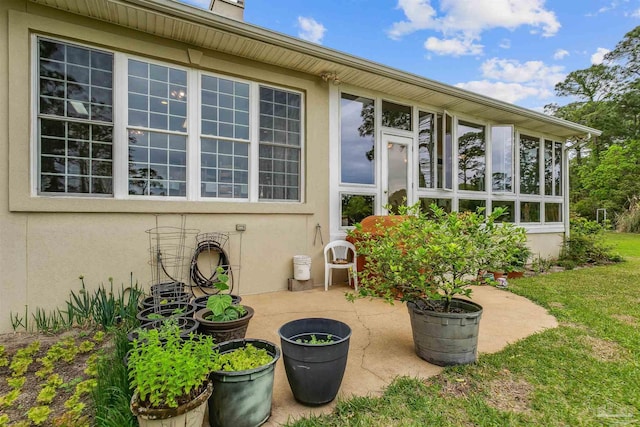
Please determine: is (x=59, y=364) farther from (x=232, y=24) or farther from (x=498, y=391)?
(x=232, y=24)

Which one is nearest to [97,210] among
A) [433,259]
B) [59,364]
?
[59,364]

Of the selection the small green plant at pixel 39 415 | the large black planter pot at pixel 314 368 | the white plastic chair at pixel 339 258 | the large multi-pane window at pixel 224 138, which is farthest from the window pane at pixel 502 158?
the small green plant at pixel 39 415

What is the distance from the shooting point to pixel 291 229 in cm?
468

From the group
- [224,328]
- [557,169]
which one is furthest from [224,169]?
[557,169]

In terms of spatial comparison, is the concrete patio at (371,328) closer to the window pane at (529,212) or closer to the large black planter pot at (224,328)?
the large black planter pot at (224,328)

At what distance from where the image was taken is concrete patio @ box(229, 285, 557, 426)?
2.12m

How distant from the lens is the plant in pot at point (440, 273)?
92.4 inches

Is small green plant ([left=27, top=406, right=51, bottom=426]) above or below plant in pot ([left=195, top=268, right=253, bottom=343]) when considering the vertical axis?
below

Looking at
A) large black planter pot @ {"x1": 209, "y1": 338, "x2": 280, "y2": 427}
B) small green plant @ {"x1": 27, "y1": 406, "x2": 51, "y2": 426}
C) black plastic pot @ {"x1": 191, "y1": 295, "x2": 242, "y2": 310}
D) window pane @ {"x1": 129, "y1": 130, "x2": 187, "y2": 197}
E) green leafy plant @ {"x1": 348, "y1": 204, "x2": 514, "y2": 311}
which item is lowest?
small green plant @ {"x1": 27, "y1": 406, "x2": 51, "y2": 426}

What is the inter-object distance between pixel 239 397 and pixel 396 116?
5148 mm

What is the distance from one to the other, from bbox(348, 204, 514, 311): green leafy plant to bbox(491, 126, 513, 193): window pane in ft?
16.4

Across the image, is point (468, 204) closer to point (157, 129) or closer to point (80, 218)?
point (157, 129)

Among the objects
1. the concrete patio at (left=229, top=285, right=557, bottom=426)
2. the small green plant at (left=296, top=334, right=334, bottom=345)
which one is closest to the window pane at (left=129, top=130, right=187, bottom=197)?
the concrete patio at (left=229, top=285, right=557, bottom=426)

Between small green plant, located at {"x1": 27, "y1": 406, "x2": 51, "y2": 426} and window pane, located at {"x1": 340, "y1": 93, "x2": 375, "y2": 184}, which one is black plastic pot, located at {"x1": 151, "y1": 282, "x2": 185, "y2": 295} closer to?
small green plant, located at {"x1": 27, "y1": 406, "x2": 51, "y2": 426}
